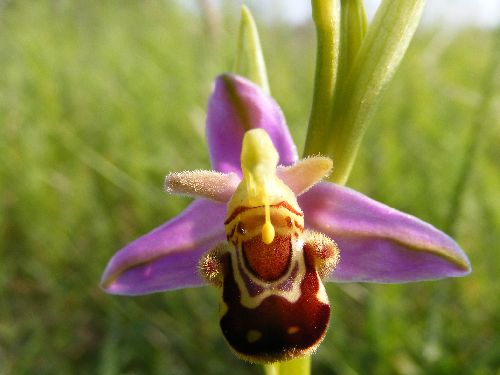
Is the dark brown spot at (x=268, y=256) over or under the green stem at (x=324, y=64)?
under

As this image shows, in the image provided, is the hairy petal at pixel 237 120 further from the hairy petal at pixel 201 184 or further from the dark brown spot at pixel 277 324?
the dark brown spot at pixel 277 324

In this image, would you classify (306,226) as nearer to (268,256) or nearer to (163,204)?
(268,256)

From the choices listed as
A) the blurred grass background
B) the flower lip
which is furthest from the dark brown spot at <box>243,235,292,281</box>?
the blurred grass background

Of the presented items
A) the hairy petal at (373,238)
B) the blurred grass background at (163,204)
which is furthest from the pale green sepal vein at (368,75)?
the blurred grass background at (163,204)

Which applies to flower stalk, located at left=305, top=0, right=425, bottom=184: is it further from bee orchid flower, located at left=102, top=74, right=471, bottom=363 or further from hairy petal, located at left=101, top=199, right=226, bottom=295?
hairy petal, located at left=101, top=199, right=226, bottom=295

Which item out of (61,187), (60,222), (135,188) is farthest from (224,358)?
(61,187)

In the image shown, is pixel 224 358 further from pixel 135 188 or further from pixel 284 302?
pixel 284 302
